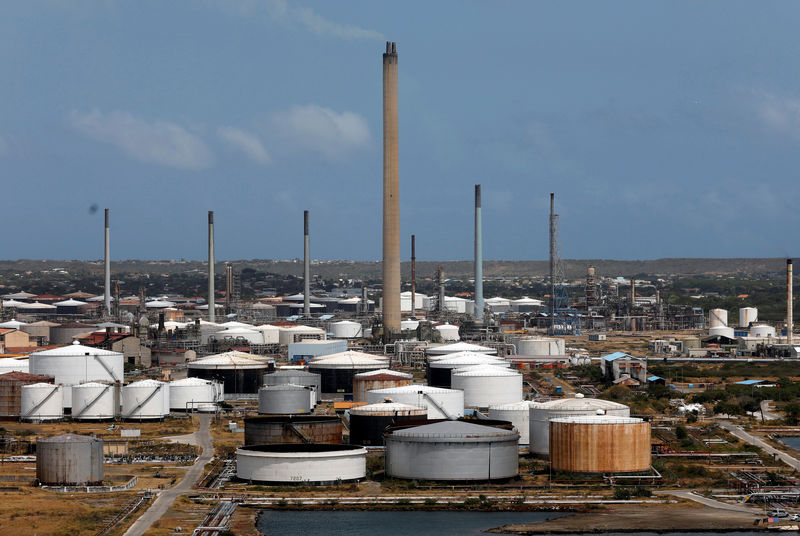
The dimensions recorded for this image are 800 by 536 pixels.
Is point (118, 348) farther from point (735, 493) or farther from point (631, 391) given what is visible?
point (735, 493)

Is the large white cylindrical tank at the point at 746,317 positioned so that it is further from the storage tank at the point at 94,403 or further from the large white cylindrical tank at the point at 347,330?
the storage tank at the point at 94,403

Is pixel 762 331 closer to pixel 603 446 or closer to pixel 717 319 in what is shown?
pixel 717 319

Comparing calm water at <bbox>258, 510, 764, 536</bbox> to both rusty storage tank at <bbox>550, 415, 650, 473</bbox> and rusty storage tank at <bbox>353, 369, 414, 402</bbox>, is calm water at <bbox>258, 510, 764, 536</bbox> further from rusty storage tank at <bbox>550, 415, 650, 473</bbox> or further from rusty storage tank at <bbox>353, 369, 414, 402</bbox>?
rusty storage tank at <bbox>353, 369, 414, 402</bbox>

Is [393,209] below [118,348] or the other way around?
the other way around

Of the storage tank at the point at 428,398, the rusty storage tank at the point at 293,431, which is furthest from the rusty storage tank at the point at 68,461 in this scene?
the storage tank at the point at 428,398

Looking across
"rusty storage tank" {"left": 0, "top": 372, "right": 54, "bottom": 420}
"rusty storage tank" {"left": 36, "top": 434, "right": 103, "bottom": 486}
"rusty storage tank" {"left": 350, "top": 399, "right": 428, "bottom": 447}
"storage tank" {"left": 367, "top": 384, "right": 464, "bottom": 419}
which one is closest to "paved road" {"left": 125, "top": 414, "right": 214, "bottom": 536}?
"rusty storage tank" {"left": 36, "top": 434, "right": 103, "bottom": 486}

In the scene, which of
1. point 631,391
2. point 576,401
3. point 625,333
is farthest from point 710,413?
point 625,333
